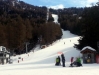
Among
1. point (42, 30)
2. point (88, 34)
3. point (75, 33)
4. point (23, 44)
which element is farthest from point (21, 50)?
point (75, 33)

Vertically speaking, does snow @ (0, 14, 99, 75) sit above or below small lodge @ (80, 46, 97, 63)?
below

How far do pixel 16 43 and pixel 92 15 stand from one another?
37.3 metres

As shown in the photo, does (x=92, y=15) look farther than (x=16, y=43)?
No

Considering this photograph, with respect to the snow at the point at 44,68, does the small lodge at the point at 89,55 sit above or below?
above

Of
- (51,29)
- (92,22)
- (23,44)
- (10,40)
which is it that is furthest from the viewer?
(51,29)

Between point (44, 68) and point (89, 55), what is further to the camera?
point (89, 55)

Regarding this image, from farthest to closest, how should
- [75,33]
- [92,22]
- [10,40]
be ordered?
[75,33] → [10,40] → [92,22]

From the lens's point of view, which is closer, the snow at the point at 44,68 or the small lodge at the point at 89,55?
the snow at the point at 44,68

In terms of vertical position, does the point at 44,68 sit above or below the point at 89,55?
below

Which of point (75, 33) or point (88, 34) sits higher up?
point (75, 33)

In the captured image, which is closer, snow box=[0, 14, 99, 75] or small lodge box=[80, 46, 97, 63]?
snow box=[0, 14, 99, 75]

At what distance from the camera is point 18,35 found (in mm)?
75875

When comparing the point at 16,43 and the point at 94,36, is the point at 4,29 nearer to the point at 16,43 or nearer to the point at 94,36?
the point at 16,43

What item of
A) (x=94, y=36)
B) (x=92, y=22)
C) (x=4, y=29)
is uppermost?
Answer: (x=4, y=29)
